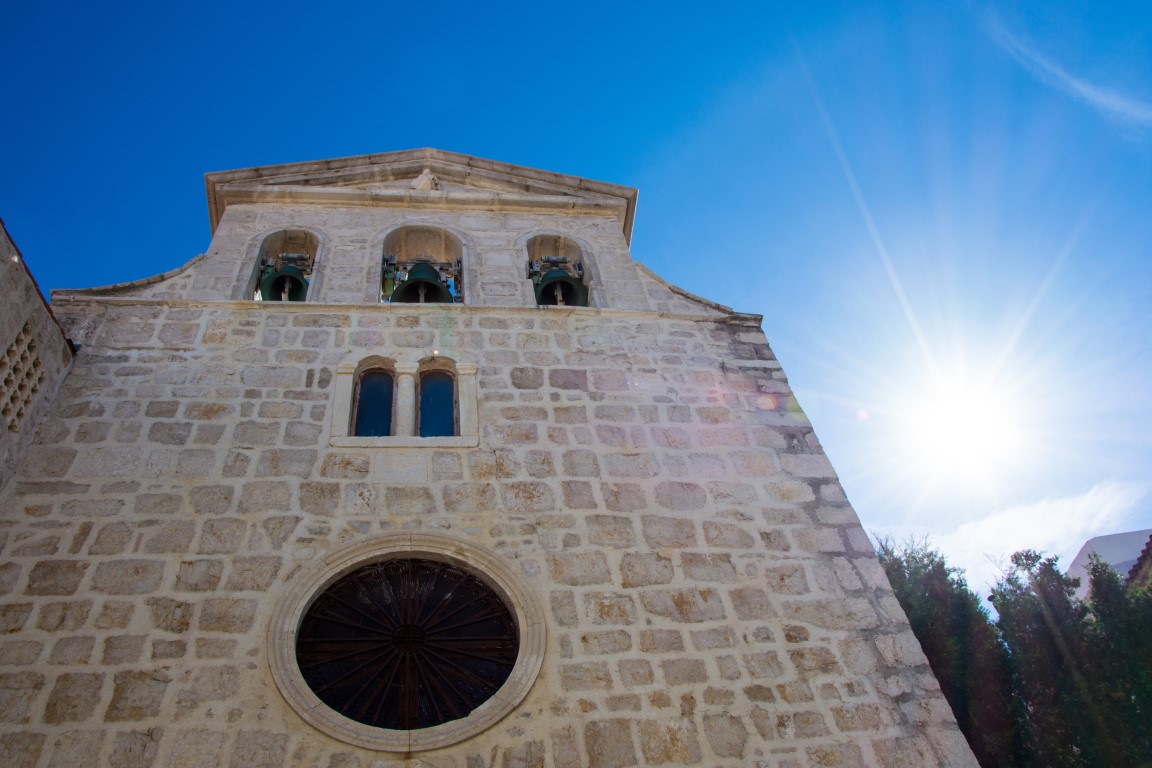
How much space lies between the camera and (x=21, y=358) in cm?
572

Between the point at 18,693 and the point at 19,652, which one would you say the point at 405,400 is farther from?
the point at 18,693

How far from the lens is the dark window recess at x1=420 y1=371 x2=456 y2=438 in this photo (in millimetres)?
6323

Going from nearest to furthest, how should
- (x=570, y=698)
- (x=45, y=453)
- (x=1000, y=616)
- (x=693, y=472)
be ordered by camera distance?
1. (x=570, y=698)
2. (x=45, y=453)
3. (x=693, y=472)
4. (x=1000, y=616)

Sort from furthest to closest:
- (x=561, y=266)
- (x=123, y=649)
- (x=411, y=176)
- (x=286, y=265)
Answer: (x=411, y=176), (x=561, y=266), (x=286, y=265), (x=123, y=649)

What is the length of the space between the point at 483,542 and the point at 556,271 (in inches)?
149

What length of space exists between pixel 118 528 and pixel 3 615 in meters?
0.75

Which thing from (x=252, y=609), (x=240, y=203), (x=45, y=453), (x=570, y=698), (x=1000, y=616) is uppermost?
(x=240, y=203)

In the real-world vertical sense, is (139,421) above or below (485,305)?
below

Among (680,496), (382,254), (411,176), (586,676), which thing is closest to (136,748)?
(586,676)

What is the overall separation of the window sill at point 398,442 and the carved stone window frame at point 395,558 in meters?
0.83

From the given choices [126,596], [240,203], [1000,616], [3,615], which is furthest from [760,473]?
[1000,616]

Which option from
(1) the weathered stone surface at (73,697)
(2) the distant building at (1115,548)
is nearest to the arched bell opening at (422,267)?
(1) the weathered stone surface at (73,697)

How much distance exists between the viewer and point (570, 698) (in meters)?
4.61

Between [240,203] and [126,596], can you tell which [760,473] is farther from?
[240,203]
